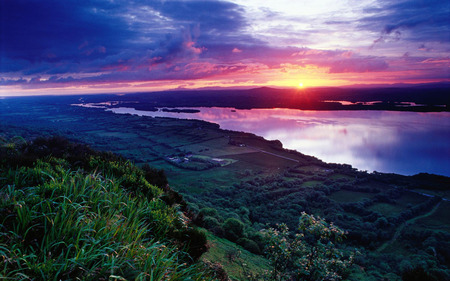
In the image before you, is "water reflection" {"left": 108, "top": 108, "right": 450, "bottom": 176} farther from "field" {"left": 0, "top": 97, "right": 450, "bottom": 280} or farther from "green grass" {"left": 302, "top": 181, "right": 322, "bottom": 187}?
"green grass" {"left": 302, "top": 181, "right": 322, "bottom": 187}

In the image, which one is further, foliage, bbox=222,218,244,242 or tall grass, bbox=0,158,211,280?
foliage, bbox=222,218,244,242

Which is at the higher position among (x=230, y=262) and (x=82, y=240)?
(x=82, y=240)

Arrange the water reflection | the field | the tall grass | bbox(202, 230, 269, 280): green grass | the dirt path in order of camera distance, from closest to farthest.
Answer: the tall grass
bbox(202, 230, 269, 280): green grass
the field
the dirt path
the water reflection

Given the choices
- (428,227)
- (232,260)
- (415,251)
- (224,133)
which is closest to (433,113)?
(224,133)

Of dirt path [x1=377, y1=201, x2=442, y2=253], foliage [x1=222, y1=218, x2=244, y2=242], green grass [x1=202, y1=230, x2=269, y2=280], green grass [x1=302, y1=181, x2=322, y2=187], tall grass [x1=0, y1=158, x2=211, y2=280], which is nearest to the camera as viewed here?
tall grass [x1=0, y1=158, x2=211, y2=280]

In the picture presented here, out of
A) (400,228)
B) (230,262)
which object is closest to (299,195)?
(400,228)

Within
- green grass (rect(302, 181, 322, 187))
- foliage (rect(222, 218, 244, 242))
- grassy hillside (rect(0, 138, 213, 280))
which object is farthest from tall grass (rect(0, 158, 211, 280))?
green grass (rect(302, 181, 322, 187))

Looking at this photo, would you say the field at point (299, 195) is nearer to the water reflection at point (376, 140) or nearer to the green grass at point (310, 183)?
the green grass at point (310, 183)

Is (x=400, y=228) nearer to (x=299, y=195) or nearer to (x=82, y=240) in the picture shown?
(x=299, y=195)

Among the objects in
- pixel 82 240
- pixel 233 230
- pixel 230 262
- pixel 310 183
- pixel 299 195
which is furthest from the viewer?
pixel 310 183

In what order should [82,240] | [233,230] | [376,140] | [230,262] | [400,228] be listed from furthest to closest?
[376,140] < [400,228] < [233,230] < [230,262] < [82,240]
